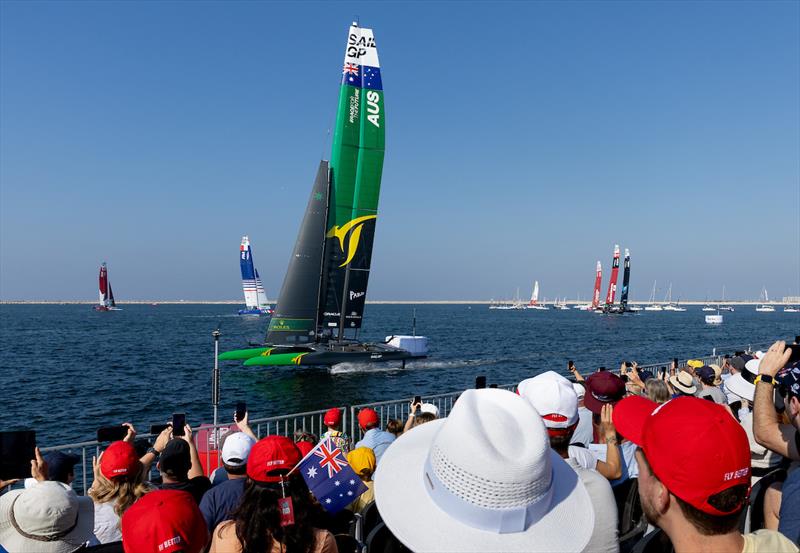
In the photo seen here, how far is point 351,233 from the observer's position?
3319cm

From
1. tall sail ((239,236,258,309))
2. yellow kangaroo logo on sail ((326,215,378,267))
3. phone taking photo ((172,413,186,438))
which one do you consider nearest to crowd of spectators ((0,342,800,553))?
phone taking photo ((172,413,186,438))

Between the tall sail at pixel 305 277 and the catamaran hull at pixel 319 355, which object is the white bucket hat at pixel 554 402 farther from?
the tall sail at pixel 305 277

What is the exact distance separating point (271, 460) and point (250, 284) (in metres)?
102

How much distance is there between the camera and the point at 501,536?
5.86 ft

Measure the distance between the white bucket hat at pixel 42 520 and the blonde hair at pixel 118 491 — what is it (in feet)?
2.32

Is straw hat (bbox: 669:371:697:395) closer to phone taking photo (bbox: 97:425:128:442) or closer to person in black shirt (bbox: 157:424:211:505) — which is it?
person in black shirt (bbox: 157:424:211:505)

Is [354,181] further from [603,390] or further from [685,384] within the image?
[603,390]

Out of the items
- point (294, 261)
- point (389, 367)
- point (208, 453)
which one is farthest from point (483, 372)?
point (208, 453)

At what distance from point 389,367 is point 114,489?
3034 centimetres

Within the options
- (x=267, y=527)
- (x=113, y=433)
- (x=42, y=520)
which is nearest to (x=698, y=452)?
(x=267, y=527)

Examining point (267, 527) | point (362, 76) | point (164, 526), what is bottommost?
point (267, 527)

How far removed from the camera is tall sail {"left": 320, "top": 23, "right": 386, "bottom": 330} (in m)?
32.2

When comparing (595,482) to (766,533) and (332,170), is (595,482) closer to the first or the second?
(766,533)

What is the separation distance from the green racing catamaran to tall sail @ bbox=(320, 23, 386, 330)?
6cm
